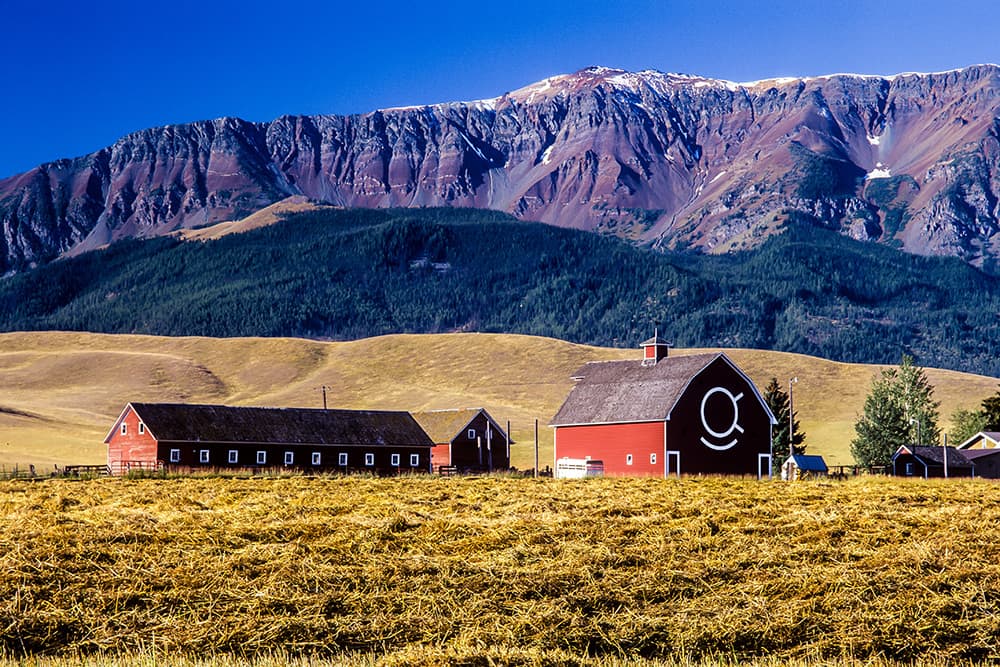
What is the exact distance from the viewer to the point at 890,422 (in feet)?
329

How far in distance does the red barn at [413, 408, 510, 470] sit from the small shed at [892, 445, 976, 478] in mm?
29875

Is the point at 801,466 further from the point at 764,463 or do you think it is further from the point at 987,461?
the point at 987,461

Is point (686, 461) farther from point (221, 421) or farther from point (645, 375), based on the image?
point (221, 421)

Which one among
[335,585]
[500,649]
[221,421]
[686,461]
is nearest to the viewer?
[500,649]

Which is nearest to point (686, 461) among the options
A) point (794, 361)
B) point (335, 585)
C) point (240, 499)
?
point (240, 499)

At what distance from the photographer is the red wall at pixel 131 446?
79062mm

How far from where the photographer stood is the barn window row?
262 ft

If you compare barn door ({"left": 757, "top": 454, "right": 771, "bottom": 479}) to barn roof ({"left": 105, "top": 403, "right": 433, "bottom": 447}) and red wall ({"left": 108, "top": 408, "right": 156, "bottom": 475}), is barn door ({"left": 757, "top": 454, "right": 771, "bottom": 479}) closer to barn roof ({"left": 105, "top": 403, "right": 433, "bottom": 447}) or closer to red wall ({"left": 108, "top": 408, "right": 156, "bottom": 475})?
barn roof ({"left": 105, "top": 403, "right": 433, "bottom": 447})

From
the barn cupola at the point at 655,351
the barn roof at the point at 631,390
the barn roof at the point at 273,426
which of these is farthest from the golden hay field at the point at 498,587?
the barn roof at the point at 273,426

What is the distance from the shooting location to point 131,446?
83125 mm

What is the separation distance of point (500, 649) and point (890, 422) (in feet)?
296

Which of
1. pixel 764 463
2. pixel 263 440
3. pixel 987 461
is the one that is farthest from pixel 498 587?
pixel 987 461

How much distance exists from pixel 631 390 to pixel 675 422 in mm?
5367

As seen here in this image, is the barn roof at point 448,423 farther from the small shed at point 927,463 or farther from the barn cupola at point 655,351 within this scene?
the small shed at point 927,463
